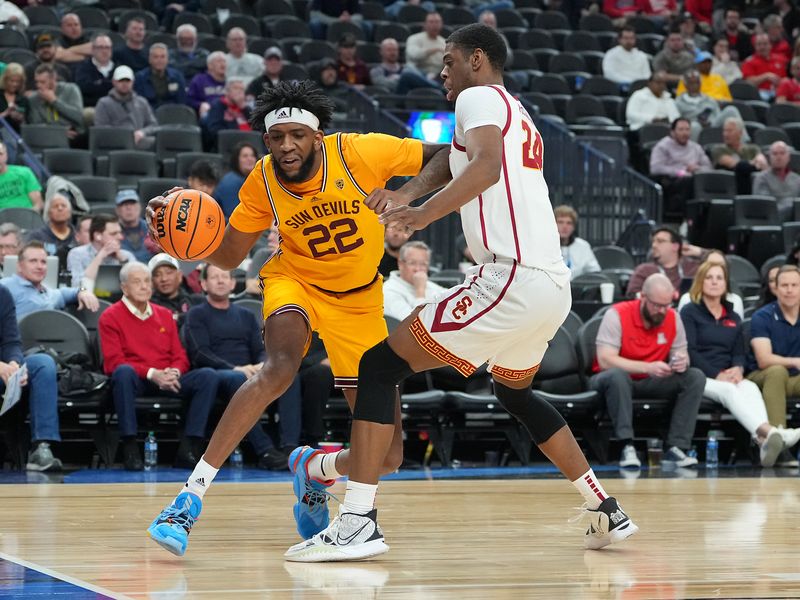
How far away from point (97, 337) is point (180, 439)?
0.93 meters

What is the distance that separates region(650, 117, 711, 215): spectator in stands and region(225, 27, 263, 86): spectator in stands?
4.43 metres

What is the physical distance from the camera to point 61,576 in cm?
400

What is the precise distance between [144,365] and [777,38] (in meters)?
13.1

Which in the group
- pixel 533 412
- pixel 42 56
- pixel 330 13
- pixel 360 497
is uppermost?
pixel 330 13

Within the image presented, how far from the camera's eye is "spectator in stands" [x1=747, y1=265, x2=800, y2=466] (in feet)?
30.8

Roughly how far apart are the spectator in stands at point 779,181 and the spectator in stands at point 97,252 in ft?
23.6

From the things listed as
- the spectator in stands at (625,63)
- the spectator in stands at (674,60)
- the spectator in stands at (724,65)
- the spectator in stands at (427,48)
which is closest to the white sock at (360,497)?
the spectator in stands at (427,48)

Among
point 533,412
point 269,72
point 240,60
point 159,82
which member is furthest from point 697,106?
point 533,412

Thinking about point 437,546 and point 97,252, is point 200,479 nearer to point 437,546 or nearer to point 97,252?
point 437,546

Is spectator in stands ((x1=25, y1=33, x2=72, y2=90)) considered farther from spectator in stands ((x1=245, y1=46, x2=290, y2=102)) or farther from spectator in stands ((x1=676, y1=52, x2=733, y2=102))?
spectator in stands ((x1=676, y1=52, x2=733, y2=102))

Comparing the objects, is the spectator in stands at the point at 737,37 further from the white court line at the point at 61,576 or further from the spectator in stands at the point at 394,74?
the white court line at the point at 61,576

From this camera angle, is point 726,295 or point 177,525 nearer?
point 177,525

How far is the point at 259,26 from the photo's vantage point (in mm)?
16141

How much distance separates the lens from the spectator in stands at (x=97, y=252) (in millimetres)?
9445
